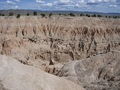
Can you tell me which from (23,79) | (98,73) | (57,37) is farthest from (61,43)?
(23,79)

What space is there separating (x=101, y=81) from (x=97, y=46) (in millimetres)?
37499

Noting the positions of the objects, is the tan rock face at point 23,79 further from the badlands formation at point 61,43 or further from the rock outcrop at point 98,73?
the badlands formation at point 61,43

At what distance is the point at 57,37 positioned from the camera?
232 feet

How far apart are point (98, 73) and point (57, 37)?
39.9 m

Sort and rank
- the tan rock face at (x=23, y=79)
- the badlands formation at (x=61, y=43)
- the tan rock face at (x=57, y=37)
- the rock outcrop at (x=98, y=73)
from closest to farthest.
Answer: the tan rock face at (x=23, y=79)
the rock outcrop at (x=98, y=73)
the badlands formation at (x=61, y=43)
the tan rock face at (x=57, y=37)

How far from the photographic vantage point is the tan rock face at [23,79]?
1759 cm

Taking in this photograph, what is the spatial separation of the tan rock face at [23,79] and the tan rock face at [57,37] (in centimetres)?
3817

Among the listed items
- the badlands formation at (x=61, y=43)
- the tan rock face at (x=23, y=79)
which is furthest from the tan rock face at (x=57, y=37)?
the tan rock face at (x=23, y=79)

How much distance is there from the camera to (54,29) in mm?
73188

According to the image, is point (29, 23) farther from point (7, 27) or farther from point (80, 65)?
point (80, 65)

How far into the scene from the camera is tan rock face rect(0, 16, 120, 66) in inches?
2456

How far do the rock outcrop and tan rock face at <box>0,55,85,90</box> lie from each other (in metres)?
6.63

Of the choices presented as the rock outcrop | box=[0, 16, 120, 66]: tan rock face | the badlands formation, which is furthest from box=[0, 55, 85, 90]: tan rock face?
box=[0, 16, 120, 66]: tan rock face

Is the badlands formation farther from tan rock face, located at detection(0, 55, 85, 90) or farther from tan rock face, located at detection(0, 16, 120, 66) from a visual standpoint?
tan rock face, located at detection(0, 55, 85, 90)
